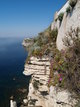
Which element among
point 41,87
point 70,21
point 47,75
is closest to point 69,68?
point 47,75

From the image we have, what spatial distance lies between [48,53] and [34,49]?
2.12 meters

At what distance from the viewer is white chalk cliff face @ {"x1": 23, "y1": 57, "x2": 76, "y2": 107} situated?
1608cm

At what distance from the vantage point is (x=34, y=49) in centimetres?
2003

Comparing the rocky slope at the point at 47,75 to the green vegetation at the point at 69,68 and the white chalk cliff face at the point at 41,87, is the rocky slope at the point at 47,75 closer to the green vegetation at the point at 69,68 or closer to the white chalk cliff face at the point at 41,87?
the white chalk cliff face at the point at 41,87

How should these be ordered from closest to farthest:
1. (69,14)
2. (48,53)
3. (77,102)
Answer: (77,102) → (69,14) → (48,53)

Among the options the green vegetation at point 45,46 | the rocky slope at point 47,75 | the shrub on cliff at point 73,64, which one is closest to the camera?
the shrub on cliff at point 73,64

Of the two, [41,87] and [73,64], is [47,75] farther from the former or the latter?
[73,64]

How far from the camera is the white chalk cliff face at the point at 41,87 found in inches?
633

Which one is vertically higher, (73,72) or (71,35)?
(71,35)

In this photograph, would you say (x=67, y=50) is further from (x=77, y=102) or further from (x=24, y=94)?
(x=24, y=94)

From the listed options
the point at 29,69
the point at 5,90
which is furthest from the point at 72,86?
the point at 5,90

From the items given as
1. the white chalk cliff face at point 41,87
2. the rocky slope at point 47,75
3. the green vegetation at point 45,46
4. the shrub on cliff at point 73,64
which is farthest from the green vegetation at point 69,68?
the green vegetation at point 45,46

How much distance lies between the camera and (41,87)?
1900 cm

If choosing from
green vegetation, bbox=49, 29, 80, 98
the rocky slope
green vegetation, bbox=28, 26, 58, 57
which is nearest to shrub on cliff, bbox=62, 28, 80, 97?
green vegetation, bbox=49, 29, 80, 98
